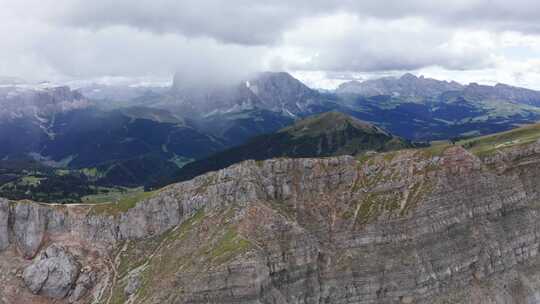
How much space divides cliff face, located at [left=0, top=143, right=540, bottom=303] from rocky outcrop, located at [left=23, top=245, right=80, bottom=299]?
2.37m

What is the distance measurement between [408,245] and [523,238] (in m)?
48.8

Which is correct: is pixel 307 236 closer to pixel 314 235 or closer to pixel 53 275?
pixel 314 235

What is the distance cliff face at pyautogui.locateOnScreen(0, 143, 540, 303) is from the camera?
149m

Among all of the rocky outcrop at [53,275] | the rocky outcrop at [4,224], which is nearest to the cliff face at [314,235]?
the rocky outcrop at [4,224]

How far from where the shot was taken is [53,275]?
161750 mm

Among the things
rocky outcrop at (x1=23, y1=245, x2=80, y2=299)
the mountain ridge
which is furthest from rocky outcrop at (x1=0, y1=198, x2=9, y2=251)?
rocky outcrop at (x1=23, y1=245, x2=80, y2=299)

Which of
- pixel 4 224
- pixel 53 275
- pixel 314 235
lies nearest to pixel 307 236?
pixel 314 235

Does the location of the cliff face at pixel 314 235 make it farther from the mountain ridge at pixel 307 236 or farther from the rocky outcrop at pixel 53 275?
the rocky outcrop at pixel 53 275

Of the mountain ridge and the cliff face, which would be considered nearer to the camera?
the cliff face

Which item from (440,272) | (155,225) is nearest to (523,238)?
(440,272)

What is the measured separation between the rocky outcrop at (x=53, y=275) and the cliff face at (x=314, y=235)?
7.77 feet

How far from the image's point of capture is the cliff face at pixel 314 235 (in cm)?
14862

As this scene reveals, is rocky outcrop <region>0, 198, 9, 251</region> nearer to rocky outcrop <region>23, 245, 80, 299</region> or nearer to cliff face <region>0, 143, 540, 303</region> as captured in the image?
cliff face <region>0, 143, 540, 303</region>

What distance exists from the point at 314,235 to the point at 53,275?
89070 mm
